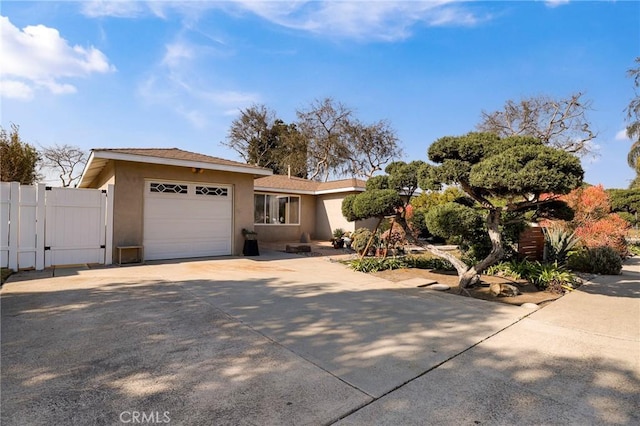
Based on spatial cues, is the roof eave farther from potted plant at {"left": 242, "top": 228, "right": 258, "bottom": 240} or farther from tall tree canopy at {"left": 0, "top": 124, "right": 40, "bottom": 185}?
tall tree canopy at {"left": 0, "top": 124, "right": 40, "bottom": 185}

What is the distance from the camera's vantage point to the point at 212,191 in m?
10.8

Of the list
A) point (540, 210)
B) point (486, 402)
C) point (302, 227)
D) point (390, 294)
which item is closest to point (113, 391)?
point (486, 402)

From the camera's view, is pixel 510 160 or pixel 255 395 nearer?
pixel 255 395

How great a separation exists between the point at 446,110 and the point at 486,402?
1717cm

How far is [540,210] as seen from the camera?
657 cm

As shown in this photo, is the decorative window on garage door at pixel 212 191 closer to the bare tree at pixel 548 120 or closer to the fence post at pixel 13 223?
the fence post at pixel 13 223

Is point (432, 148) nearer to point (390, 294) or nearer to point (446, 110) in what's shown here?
point (390, 294)

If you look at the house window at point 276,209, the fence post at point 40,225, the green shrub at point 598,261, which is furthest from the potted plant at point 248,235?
the green shrub at point 598,261

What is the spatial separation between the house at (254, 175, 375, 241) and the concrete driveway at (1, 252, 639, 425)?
1054cm

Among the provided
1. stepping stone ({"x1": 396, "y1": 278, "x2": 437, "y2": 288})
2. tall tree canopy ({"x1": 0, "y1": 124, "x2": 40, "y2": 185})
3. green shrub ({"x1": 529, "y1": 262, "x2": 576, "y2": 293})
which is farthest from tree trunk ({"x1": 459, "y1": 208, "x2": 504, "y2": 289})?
tall tree canopy ({"x1": 0, "y1": 124, "x2": 40, "y2": 185})

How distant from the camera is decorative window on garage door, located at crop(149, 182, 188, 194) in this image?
9.66 m

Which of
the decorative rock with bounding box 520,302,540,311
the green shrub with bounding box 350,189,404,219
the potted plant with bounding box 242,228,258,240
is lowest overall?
the decorative rock with bounding box 520,302,540,311

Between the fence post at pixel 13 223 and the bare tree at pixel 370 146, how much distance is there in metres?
26.5

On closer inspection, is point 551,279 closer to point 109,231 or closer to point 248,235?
point 248,235
